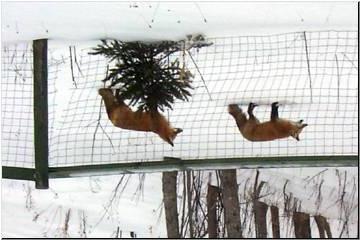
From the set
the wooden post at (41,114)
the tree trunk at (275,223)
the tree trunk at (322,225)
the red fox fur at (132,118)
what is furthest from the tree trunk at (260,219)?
the wooden post at (41,114)

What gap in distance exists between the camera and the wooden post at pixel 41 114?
1.60m

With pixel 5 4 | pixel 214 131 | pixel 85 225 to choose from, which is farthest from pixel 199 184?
pixel 5 4

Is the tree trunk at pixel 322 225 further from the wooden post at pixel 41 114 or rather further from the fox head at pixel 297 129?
the wooden post at pixel 41 114

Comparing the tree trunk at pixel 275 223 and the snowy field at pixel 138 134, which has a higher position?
the snowy field at pixel 138 134

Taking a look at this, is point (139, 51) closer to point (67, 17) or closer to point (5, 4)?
point (67, 17)

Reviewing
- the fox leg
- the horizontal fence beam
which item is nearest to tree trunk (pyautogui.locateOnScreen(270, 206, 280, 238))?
the horizontal fence beam

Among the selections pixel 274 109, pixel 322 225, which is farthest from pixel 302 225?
pixel 274 109

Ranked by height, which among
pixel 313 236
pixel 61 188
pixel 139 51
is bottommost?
pixel 313 236

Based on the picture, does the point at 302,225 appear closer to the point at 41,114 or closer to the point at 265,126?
the point at 265,126

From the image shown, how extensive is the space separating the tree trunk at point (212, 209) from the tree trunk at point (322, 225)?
0.26 meters

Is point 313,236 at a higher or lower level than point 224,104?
lower

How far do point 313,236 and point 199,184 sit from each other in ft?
1.05

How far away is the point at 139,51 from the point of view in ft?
5.19

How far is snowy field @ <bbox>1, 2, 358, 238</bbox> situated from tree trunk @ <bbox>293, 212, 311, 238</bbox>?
0.03m
